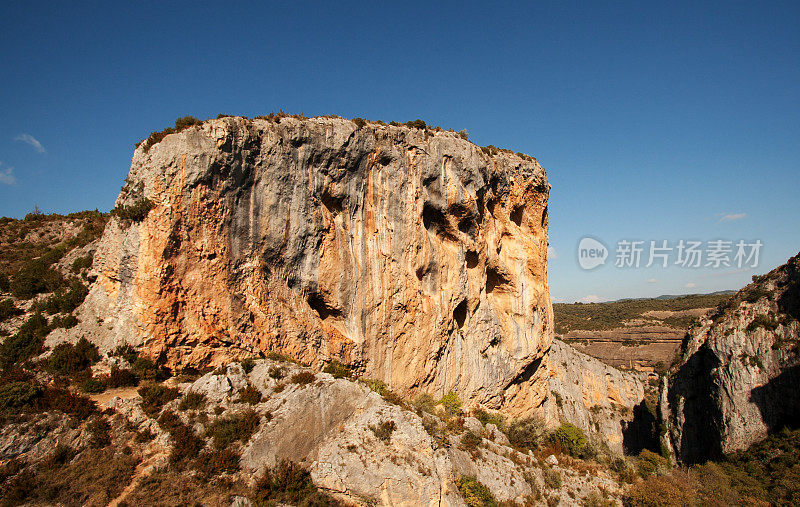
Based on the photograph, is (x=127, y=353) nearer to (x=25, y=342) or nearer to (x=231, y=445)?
(x=25, y=342)

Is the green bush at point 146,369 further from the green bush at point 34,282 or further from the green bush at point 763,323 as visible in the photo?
the green bush at point 763,323

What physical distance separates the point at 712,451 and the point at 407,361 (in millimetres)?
27622

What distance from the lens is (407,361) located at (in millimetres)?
20438

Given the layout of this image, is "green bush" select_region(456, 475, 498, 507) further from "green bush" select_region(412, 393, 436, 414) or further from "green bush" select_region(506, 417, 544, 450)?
"green bush" select_region(506, 417, 544, 450)

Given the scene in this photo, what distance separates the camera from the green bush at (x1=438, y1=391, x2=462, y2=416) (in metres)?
21.6

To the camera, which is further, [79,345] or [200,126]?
[200,126]

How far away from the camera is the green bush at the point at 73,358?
13422 mm

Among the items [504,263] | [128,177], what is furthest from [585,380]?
[128,177]

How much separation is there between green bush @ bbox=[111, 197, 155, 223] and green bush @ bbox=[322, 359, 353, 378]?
10.1m

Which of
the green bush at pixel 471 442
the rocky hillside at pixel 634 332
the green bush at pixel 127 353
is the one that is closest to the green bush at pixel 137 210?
the green bush at pixel 127 353

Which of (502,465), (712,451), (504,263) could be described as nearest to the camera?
(502,465)

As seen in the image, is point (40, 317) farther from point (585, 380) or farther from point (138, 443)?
point (585, 380)

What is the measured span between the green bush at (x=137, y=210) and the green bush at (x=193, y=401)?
7.24 meters

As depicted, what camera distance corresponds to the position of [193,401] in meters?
13.2
